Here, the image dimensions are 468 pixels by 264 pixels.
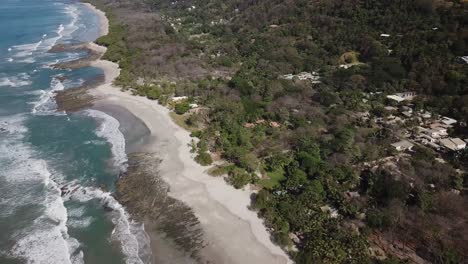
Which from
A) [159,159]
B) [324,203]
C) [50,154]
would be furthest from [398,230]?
[50,154]

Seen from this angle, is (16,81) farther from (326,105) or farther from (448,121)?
(448,121)

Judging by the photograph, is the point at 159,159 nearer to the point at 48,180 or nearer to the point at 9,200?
the point at 48,180

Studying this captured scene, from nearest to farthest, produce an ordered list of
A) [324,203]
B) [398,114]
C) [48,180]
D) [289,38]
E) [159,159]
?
1. [324,203]
2. [48,180]
3. [159,159]
4. [398,114]
5. [289,38]

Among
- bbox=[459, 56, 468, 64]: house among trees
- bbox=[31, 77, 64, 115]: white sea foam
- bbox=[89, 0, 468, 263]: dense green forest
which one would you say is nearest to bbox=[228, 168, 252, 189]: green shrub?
bbox=[89, 0, 468, 263]: dense green forest

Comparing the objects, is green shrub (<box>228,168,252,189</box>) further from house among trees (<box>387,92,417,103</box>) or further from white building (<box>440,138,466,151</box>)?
house among trees (<box>387,92,417,103</box>)

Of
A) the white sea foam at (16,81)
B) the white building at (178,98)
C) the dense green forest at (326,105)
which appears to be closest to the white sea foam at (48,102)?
the white sea foam at (16,81)
